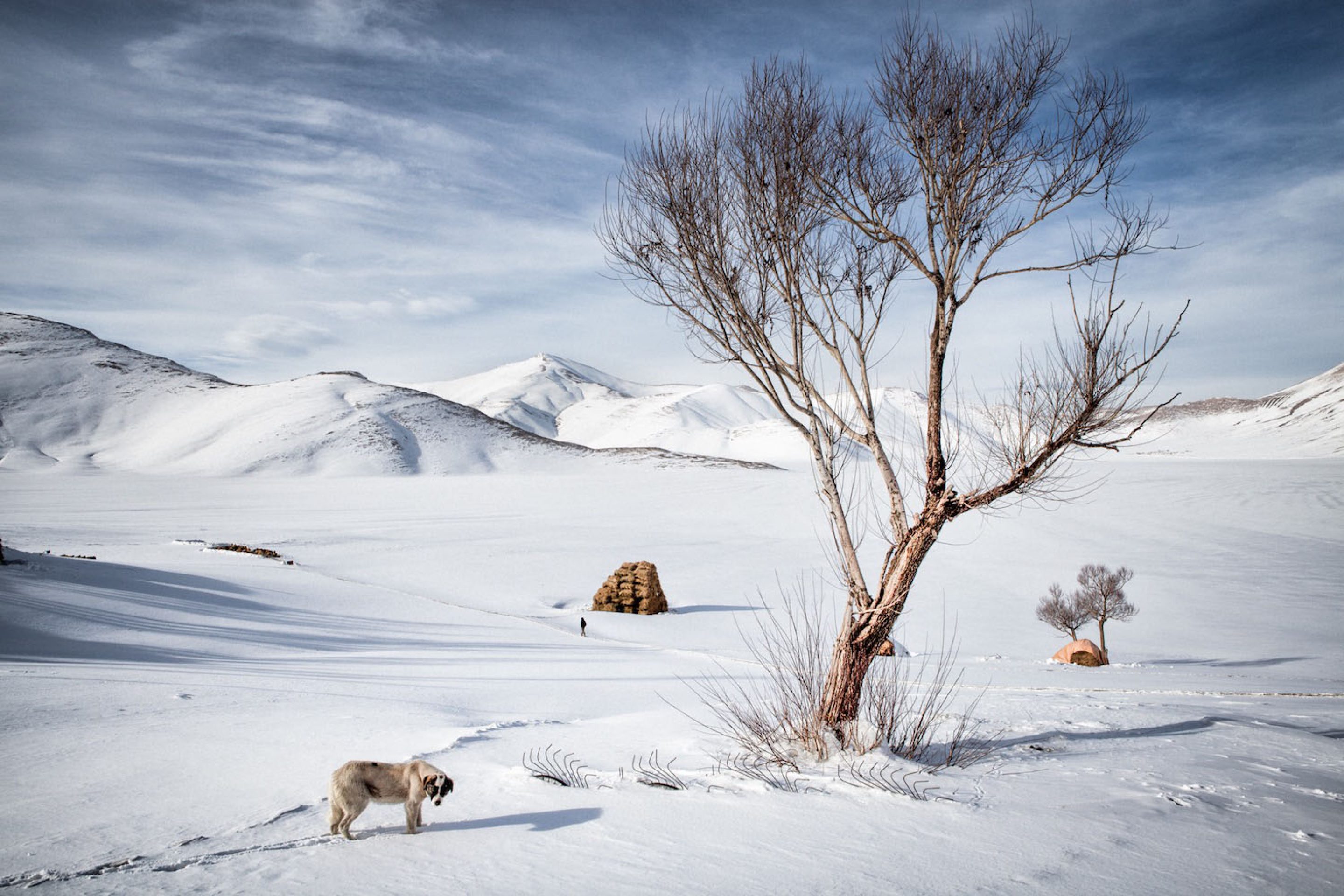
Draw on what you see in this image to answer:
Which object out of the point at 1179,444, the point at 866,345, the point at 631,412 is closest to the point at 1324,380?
the point at 1179,444

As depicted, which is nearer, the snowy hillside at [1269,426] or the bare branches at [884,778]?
the bare branches at [884,778]

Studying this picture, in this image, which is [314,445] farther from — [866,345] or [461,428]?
[866,345]

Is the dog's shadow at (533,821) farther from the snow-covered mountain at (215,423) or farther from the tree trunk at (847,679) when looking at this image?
the snow-covered mountain at (215,423)

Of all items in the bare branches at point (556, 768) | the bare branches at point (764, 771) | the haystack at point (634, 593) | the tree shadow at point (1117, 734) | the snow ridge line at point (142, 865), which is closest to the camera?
the snow ridge line at point (142, 865)

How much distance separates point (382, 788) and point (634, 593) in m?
18.7

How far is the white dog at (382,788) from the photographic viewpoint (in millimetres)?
2637

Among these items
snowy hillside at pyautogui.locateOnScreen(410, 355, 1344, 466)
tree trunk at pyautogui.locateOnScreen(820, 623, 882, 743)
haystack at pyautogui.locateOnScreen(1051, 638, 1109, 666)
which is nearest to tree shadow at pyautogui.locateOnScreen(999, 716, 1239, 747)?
tree trunk at pyautogui.locateOnScreen(820, 623, 882, 743)

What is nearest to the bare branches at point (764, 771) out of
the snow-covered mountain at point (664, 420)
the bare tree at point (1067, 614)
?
the bare tree at point (1067, 614)

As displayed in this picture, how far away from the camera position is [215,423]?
72.9 m

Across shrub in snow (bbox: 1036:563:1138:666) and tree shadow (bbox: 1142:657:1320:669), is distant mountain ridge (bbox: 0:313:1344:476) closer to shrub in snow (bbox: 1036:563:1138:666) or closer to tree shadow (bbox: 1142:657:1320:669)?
shrub in snow (bbox: 1036:563:1138:666)

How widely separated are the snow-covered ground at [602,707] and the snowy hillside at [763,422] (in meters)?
29.5

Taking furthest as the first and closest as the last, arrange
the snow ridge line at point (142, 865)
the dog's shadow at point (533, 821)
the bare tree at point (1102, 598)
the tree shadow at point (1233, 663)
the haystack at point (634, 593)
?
1. the haystack at point (634, 593)
2. the bare tree at point (1102, 598)
3. the tree shadow at point (1233, 663)
4. the dog's shadow at point (533, 821)
5. the snow ridge line at point (142, 865)

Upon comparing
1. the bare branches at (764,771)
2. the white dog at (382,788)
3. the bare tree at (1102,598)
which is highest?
the bare tree at (1102,598)

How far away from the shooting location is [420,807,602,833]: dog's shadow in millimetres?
2859
